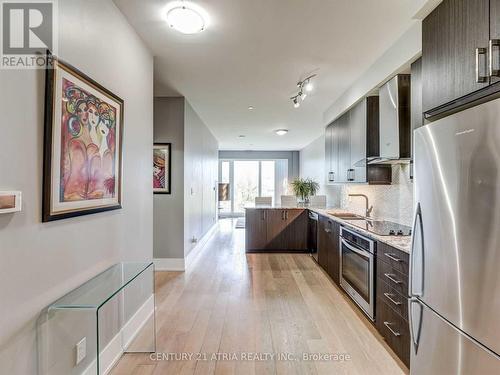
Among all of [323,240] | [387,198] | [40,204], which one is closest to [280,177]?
[323,240]

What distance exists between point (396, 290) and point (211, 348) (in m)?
1.52

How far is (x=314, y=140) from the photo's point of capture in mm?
8398

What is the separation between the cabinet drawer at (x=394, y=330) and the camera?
2037mm

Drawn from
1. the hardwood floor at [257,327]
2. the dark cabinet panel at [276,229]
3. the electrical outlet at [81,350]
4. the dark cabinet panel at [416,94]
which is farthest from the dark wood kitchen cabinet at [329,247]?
the electrical outlet at [81,350]

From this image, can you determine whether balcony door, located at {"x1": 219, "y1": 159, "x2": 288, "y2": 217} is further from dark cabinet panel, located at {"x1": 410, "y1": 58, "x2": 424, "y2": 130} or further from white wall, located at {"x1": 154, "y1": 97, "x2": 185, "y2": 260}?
dark cabinet panel, located at {"x1": 410, "y1": 58, "x2": 424, "y2": 130}

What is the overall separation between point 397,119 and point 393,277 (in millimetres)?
1404

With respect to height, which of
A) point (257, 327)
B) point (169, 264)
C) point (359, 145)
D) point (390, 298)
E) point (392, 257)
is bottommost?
point (257, 327)

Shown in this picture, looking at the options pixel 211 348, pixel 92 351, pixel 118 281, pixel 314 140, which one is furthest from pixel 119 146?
pixel 314 140

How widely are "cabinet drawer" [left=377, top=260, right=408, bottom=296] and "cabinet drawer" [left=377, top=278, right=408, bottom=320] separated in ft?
0.10

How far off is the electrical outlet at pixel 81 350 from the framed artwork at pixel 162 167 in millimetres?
2715

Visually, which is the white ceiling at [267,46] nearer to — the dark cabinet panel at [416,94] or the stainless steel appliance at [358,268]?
the dark cabinet panel at [416,94]

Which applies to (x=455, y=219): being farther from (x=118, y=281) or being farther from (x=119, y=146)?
(x=119, y=146)

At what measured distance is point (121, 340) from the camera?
225cm

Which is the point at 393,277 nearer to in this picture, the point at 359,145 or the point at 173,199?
the point at 359,145
